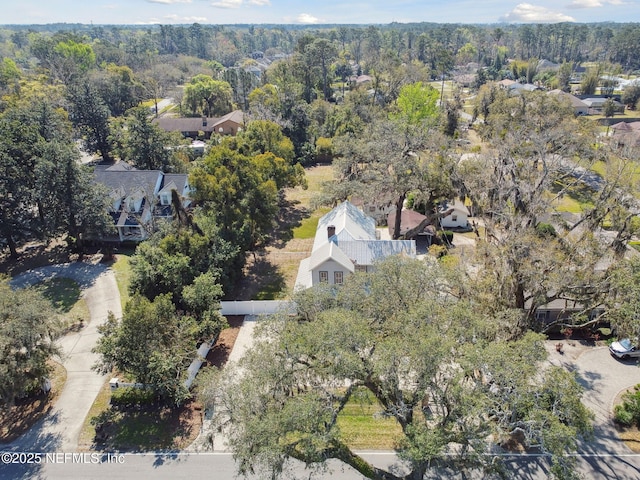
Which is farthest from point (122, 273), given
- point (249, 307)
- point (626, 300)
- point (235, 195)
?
point (626, 300)

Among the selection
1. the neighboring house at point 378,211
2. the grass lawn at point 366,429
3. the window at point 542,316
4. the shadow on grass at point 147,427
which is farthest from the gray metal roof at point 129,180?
the window at point 542,316

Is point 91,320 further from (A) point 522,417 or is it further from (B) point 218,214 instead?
A: (A) point 522,417

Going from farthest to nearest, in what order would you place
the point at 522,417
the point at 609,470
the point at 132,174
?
the point at 132,174
the point at 609,470
the point at 522,417

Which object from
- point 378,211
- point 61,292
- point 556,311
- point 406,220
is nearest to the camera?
point 556,311

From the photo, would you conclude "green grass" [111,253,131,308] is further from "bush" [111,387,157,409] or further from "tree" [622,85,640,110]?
"tree" [622,85,640,110]

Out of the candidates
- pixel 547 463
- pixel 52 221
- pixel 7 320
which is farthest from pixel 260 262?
pixel 547 463

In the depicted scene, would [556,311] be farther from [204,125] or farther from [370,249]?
[204,125]
